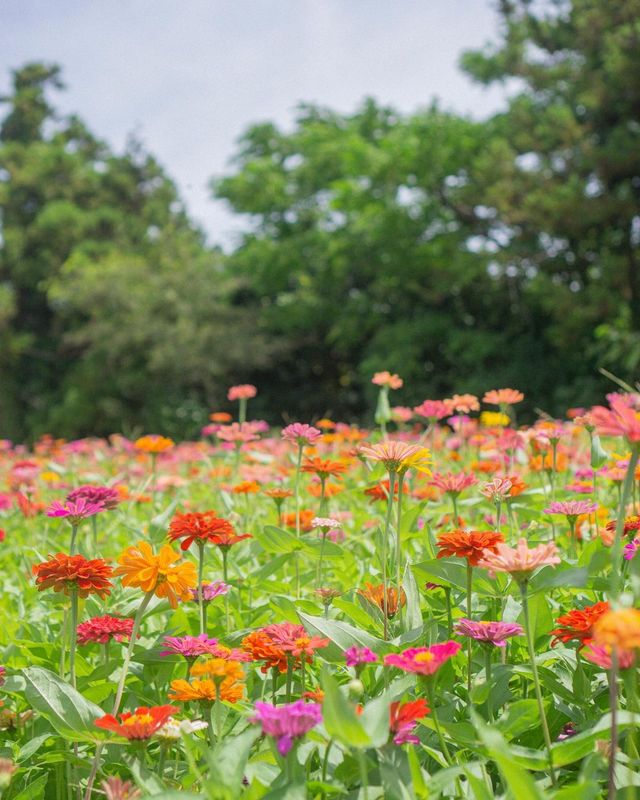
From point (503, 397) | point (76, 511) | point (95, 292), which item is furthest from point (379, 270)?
point (76, 511)

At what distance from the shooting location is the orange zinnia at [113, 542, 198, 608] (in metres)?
0.85

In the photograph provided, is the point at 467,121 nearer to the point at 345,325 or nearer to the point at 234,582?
the point at 345,325

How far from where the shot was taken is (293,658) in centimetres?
86

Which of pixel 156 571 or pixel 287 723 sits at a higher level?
pixel 156 571

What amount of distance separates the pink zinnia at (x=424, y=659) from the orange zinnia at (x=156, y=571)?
27cm

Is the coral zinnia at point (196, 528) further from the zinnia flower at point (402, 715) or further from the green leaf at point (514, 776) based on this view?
the green leaf at point (514, 776)

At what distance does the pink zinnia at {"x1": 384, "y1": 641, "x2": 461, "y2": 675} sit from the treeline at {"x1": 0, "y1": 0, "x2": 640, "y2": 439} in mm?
7325

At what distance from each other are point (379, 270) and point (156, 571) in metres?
10.3

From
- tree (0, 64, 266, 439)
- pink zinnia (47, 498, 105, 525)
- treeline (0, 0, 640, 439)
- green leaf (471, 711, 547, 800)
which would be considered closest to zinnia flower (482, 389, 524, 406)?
pink zinnia (47, 498, 105, 525)

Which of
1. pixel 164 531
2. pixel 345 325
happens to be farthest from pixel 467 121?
pixel 164 531

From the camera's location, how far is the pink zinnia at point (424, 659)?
2.30ft

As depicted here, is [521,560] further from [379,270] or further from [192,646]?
[379,270]

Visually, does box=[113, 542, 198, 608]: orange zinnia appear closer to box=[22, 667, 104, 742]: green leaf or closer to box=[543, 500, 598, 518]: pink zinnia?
box=[22, 667, 104, 742]: green leaf

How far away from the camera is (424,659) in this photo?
717 millimetres
